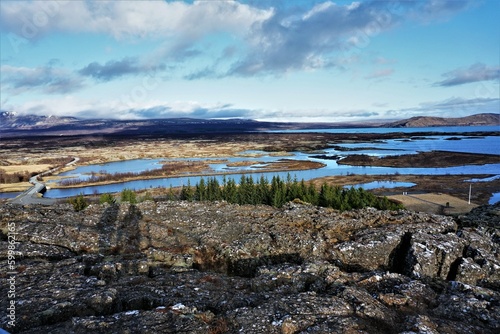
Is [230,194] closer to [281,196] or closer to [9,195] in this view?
[281,196]

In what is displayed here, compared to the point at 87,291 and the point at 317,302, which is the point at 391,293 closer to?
the point at 317,302

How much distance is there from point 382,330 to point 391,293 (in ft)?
7.69

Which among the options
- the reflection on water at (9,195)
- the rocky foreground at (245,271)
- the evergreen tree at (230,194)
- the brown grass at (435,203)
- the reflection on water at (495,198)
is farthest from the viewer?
the reflection on water at (9,195)

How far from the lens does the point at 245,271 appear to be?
57.7 feet

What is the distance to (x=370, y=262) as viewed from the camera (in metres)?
18.0

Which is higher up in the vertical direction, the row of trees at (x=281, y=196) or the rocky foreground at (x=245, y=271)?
the rocky foreground at (x=245, y=271)

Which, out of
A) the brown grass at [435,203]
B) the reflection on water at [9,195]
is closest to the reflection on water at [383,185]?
the brown grass at [435,203]

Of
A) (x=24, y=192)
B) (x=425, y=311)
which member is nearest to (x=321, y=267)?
(x=425, y=311)

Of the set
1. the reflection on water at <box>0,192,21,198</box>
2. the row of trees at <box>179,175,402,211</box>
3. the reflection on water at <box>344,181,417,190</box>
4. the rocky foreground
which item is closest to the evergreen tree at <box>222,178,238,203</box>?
the row of trees at <box>179,175,402,211</box>

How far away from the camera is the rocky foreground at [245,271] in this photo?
10.6 m

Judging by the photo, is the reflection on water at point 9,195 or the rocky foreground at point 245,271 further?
the reflection on water at point 9,195

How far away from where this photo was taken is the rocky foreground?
34.9 ft

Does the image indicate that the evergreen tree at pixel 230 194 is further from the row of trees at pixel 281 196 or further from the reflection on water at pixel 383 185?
the reflection on water at pixel 383 185

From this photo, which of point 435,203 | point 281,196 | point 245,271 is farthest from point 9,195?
point 435,203
